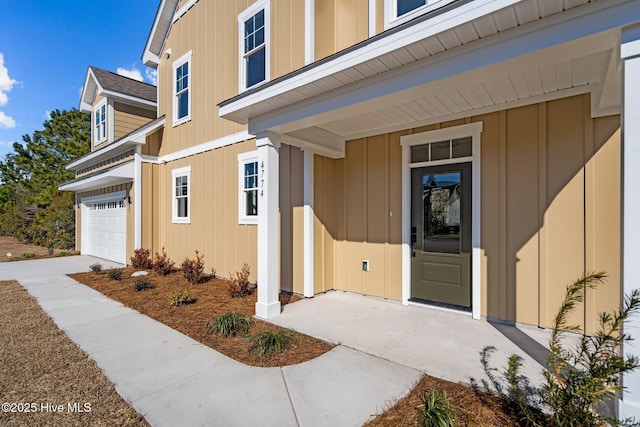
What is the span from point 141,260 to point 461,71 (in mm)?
9010

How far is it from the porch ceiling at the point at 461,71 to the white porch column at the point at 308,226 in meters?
0.88

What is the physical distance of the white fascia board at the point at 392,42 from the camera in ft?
7.90

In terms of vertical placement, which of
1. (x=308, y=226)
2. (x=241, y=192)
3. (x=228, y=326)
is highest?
(x=241, y=192)

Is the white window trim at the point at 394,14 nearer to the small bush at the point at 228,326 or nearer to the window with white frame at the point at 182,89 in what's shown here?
the small bush at the point at 228,326

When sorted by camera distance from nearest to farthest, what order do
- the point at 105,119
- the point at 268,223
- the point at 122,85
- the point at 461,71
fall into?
the point at 461,71 < the point at 268,223 < the point at 105,119 < the point at 122,85

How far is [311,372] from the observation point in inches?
118

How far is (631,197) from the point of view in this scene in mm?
2055

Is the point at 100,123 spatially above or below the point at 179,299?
above

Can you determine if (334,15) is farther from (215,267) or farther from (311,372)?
(215,267)

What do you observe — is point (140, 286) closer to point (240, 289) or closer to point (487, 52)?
point (240, 289)

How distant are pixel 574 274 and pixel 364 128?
3.54 metres

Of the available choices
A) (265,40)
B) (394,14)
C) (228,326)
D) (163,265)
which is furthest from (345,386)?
(163,265)

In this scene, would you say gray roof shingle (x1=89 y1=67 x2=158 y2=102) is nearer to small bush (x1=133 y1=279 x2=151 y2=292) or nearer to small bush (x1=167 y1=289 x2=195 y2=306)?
small bush (x1=133 y1=279 x2=151 y2=292)

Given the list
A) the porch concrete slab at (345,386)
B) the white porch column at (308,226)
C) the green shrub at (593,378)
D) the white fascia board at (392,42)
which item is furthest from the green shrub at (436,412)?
the white porch column at (308,226)
